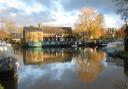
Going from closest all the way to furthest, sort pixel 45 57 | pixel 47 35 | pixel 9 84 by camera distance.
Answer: pixel 9 84 < pixel 45 57 < pixel 47 35

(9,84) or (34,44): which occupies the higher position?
(9,84)

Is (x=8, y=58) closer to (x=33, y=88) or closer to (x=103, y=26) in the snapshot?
(x=33, y=88)

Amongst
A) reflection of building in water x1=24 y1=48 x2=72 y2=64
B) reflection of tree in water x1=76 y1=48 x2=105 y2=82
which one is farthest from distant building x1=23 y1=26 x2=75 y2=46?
reflection of tree in water x1=76 y1=48 x2=105 y2=82

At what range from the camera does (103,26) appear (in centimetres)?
10875

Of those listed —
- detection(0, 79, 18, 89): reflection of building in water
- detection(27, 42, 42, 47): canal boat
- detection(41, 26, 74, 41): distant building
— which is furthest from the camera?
detection(41, 26, 74, 41): distant building

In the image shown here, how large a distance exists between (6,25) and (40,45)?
96.2ft

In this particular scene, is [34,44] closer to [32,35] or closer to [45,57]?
[32,35]

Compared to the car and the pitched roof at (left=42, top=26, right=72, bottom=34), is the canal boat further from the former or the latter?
the car

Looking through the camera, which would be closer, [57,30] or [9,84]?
[9,84]

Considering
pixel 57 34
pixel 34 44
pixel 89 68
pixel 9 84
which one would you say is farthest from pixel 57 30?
pixel 9 84

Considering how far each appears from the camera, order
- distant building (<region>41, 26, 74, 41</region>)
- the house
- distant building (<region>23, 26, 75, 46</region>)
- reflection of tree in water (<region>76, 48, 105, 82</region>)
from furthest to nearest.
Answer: distant building (<region>41, 26, 74, 41</region>)
the house
distant building (<region>23, 26, 75, 46</region>)
reflection of tree in water (<region>76, 48, 105, 82</region>)

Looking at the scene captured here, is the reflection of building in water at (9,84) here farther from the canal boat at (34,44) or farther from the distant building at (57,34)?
the distant building at (57,34)

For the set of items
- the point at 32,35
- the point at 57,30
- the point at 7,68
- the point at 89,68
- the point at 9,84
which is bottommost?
the point at 89,68

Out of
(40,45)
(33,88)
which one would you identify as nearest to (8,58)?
(33,88)
